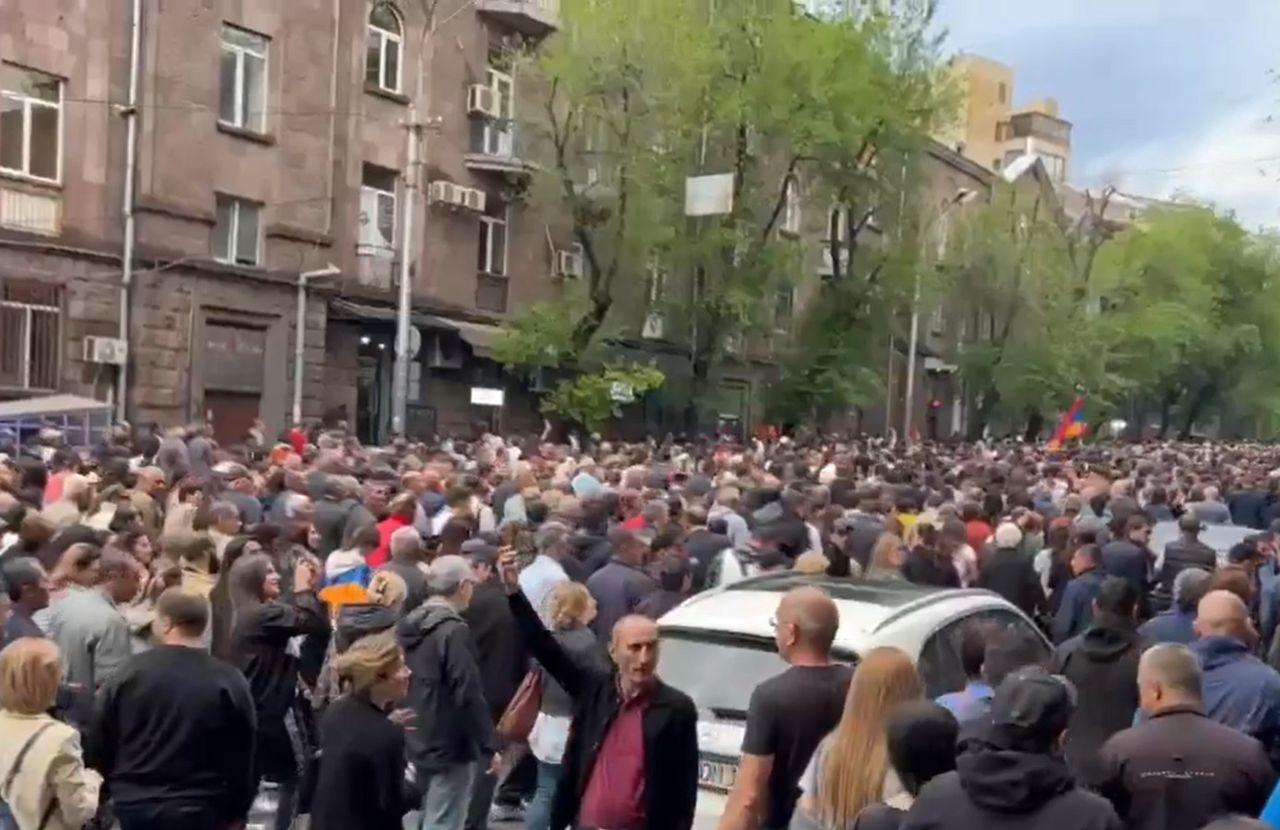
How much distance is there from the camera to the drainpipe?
2364 cm

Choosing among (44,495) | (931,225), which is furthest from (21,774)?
(931,225)

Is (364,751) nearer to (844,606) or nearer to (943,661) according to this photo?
(844,606)

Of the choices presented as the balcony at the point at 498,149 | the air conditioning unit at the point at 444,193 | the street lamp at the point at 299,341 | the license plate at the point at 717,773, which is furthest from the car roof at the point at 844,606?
the balcony at the point at 498,149

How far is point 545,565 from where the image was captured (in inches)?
357

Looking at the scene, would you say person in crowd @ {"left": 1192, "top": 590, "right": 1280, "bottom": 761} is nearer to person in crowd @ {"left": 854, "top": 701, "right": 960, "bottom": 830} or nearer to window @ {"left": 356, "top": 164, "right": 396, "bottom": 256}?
person in crowd @ {"left": 854, "top": 701, "right": 960, "bottom": 830}

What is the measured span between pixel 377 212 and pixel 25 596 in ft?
75.8

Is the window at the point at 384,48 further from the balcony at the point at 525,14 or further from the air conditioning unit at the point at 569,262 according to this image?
the air conditioning unit at the point at 569,262

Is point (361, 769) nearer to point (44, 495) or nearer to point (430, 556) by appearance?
point (430, 556)

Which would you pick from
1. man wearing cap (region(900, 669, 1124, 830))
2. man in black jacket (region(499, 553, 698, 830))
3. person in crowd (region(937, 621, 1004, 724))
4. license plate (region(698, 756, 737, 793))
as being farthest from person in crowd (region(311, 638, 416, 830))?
man wearing cap (region(900, 669, 1124, 830))

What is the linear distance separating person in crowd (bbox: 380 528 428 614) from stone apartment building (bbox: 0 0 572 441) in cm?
1518

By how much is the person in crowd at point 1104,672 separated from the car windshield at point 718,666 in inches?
48.2

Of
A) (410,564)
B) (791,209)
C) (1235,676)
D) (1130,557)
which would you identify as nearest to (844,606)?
(1235,676)

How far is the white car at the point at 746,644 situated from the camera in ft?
20.8

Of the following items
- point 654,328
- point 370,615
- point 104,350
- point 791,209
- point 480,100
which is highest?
point 480,100
